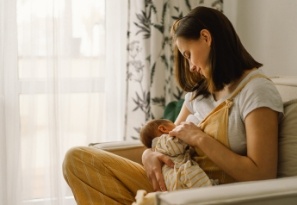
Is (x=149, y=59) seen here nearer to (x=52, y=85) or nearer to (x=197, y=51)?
(x=52, y=85)

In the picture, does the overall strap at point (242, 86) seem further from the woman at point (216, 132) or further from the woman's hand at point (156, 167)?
the woman's hand at point (156, 167)

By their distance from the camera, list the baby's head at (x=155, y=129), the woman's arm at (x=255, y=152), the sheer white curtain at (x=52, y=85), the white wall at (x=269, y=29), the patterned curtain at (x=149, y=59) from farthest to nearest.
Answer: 1. the patterned curtain at (x=149, y=59)
2. the sheer white curtain at (x=52, y=85)
3. the white wall at (x=269, y=29)
4. the baby's head at (x=155, y=129)
5. the woman's arm at (x=255, y=152)

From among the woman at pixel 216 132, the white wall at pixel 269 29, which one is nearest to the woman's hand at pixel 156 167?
the woman at pixel 216 132

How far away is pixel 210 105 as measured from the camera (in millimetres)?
1694

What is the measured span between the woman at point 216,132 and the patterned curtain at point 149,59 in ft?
3.08

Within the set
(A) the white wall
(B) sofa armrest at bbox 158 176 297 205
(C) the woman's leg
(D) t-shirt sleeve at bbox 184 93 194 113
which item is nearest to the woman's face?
(D) t-shirt sleeve at bbox 184 93 194 113

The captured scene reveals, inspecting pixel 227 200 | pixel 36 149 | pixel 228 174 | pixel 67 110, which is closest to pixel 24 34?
pixel 67 110

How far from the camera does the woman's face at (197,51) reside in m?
1.52

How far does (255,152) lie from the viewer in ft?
4.40

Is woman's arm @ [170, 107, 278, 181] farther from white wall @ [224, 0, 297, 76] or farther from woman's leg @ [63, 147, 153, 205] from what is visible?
white wall @ [224, 0, 297, 76]

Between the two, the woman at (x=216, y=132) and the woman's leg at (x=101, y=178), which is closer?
the woman at (x=216, y=132)

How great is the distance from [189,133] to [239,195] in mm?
446

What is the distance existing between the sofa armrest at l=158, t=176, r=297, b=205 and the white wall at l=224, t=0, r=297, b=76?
123 cm

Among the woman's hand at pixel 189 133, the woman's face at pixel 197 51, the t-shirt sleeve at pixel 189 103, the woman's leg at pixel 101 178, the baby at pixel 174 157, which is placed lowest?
the woman's leg at pixel 101 178
